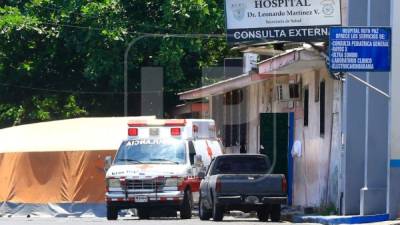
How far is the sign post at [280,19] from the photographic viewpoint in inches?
1017

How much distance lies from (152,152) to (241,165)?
102 inches

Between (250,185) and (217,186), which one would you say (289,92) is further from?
(217,186)

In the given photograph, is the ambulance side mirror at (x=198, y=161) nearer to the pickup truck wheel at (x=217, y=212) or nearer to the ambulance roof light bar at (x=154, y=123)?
the ambulance roof light bar at (x=154, y=123)

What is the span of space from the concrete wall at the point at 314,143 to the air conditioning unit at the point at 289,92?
0.18m

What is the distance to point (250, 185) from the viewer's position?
2408cm

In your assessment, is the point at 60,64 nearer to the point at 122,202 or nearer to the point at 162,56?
the point at 162,56

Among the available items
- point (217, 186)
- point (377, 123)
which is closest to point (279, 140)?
point (217, 186)

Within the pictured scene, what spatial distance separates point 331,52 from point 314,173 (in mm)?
6919

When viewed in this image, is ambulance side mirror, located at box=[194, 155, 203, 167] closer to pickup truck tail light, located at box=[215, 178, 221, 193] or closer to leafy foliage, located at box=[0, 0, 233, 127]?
pickup truck tail light, located at box=[215, 178, 221, 193]

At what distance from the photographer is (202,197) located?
25656mm

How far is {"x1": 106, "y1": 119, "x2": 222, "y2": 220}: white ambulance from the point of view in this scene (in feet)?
86.5

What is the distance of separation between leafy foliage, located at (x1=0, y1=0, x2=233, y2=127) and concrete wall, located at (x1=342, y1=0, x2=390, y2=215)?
14.8m

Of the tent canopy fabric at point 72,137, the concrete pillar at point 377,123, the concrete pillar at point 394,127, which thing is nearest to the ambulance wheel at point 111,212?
the tent canopy fabric at point 72,137

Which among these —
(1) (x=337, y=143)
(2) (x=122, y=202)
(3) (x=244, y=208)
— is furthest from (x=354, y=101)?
(2) (x=122, y=202)
